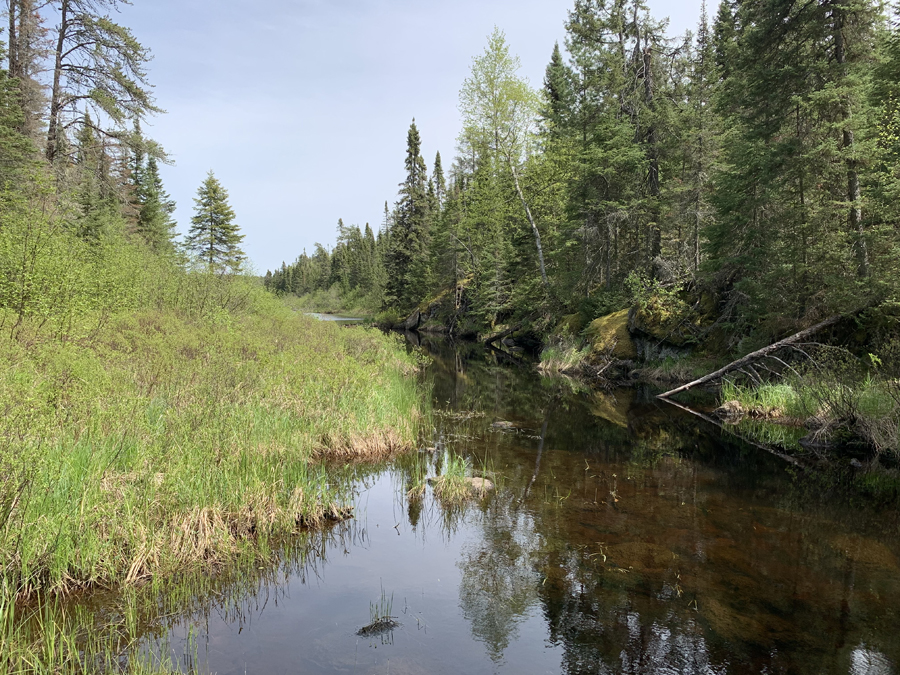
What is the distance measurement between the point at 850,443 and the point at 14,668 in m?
13.3

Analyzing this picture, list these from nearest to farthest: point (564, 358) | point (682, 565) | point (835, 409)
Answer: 1. point (682, 565)
2. point (835, 409)
3. point (564, 358)

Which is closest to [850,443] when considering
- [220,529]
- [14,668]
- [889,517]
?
[889,517]

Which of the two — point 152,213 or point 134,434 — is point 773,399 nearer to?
point 134,434

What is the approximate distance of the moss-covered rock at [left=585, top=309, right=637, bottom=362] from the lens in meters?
20.5

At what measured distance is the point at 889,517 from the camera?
6.99 m

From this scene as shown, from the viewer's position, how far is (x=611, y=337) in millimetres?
21203

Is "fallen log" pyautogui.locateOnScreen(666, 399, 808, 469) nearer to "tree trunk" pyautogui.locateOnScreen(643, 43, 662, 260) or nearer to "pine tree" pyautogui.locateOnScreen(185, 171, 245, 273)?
"tree trunk" pyautogui.locateOnScreen(643, 43, 662, 260)

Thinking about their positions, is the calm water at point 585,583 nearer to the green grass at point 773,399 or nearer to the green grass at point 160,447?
the green grass at point 160,447

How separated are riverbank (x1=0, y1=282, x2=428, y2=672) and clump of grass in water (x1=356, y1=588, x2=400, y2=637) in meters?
1.53

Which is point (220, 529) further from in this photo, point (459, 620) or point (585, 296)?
point (585, 296)

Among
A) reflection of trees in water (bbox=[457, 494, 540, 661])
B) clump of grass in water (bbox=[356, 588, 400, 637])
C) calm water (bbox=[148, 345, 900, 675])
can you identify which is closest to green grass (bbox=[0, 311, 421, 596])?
calm water (bbox=[148, 345, 900, 675])

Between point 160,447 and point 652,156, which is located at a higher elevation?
point 652,156

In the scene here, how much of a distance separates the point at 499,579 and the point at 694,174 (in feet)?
67.8

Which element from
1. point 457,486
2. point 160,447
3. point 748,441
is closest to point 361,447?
point 457,486
